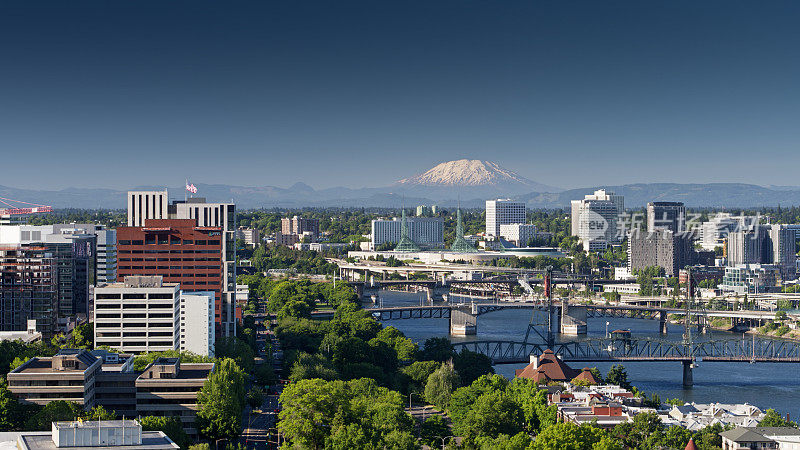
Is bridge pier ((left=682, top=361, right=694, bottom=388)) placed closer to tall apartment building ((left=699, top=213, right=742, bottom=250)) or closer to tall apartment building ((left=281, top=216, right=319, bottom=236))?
tall apartment building ((left=699, top=213, right=742, bottom=250))

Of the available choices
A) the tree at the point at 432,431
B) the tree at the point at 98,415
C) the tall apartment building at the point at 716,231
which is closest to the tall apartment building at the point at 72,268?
the tree at the point at 98,415

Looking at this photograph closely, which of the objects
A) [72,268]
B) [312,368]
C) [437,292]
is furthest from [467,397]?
[437,292]

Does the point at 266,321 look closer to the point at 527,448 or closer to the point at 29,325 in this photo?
the point at 29,325

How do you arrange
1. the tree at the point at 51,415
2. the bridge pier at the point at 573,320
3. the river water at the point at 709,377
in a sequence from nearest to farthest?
the tree at the point at 51,415
the river water at the point at 709,377
the bridge pier at the point at 573,320

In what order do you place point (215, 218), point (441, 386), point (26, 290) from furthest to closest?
point (215, 218) → point (26, 290) → point (441, 386)

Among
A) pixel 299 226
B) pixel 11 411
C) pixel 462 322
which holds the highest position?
pixel 299 226

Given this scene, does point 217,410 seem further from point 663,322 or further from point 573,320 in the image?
point 663,322

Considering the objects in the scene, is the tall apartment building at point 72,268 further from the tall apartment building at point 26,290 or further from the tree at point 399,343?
the tree at point 399,343
